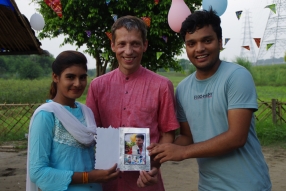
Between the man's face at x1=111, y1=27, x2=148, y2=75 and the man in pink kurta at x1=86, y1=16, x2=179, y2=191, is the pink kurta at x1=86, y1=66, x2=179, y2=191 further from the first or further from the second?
the man's face at x1=111, y1=27, x2=148, y2=75

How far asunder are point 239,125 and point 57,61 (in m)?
1.08

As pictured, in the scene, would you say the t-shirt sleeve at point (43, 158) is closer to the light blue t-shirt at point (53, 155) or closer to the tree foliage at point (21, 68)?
the light blue t-shirt at point (53, 155)

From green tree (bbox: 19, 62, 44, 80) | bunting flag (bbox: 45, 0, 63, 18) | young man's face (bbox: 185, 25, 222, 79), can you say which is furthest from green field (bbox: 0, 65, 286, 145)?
green tree (bbox: 19, 62, 44, 80)

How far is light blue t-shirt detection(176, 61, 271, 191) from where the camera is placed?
1.84 metres

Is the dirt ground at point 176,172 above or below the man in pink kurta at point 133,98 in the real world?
below

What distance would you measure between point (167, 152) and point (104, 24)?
8306 mm

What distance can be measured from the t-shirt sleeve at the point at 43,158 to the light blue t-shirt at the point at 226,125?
78cm

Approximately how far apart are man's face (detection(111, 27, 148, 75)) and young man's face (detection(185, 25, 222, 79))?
325 millimetres

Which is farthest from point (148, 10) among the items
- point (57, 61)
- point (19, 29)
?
point (57, 61)

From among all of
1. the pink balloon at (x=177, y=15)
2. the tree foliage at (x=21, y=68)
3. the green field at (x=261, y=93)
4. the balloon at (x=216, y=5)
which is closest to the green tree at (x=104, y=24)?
the green field at (x=261, y=93)

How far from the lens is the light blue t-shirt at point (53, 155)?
1812 millimetres

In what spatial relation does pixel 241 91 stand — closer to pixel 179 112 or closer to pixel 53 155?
pixel 179 112

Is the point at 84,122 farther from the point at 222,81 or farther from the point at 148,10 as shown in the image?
the point at 148,10

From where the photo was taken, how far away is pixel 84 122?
2012mm
